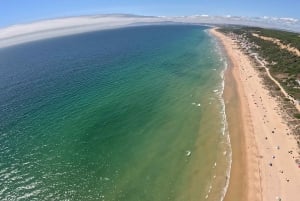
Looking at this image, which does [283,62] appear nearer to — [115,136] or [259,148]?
[259,148]

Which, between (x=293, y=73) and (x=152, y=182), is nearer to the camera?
(x=152, y=182)

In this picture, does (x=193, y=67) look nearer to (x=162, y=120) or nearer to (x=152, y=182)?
(x=162, y=120)

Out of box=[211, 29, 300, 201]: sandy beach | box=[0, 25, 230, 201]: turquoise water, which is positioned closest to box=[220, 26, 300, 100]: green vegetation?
box=[211, 29, 300, 201]: sandy beach

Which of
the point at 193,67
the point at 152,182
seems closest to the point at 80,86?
the point at 193,67

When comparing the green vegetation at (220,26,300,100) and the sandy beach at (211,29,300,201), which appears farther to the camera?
the green vegetation at (220,26,300,100)

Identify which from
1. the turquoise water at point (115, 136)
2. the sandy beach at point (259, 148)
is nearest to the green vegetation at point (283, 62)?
the sandy beach at point (259, 148)

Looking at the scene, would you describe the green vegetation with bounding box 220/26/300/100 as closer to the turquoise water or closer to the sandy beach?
the sandy beach
